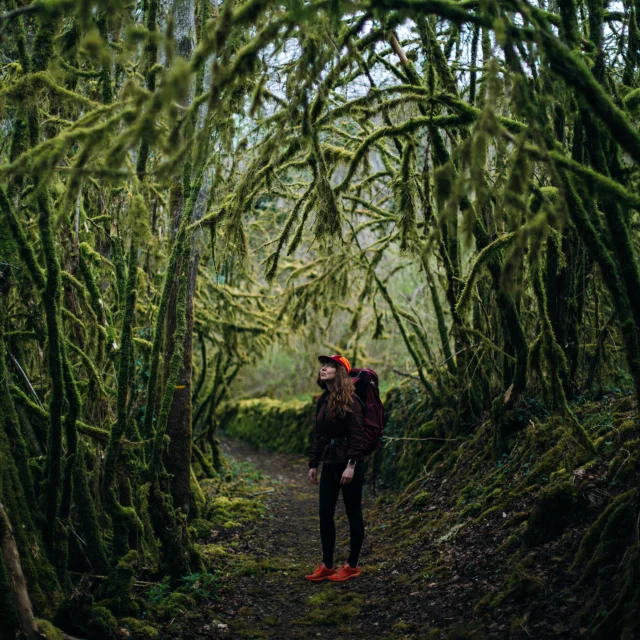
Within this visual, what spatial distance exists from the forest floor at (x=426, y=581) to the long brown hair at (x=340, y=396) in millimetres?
1440

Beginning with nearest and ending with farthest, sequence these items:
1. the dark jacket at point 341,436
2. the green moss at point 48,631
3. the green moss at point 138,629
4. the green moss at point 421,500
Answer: the green moss at point 48,631 → the green moss at point 138,629 → the dark jacket at point 341,436 → the green moss at point 421,500

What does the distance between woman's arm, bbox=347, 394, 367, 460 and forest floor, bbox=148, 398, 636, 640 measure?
1072 millimetres

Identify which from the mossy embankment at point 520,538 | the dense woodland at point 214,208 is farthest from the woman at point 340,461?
the dense woodland at point 214,208

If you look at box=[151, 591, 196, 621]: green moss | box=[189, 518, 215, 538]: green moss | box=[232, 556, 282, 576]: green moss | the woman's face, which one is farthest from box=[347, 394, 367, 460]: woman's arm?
box=[189, 518, 215, 538]: green moss

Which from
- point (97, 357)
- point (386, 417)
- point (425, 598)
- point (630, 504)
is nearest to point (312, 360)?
point (386, 417)

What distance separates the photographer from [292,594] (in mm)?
4934

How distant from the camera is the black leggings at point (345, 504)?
5.21m

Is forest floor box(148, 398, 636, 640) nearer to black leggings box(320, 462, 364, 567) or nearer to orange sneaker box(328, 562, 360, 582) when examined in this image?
orange sneaker box(328, 562, 360, 582)

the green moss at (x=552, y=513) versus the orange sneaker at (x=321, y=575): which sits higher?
the green moss at (x=552, y=513)

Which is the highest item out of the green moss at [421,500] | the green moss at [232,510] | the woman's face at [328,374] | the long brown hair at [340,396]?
the woman's face at [328,374]

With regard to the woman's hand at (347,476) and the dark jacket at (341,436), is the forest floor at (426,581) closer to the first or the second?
the woman's hand at (347,476)

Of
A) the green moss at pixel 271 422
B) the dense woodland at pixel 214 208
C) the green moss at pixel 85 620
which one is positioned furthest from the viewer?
the green moss at pixel 271 422

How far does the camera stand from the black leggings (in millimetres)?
5211

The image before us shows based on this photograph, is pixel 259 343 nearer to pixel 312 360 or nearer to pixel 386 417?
pixel 386 417
